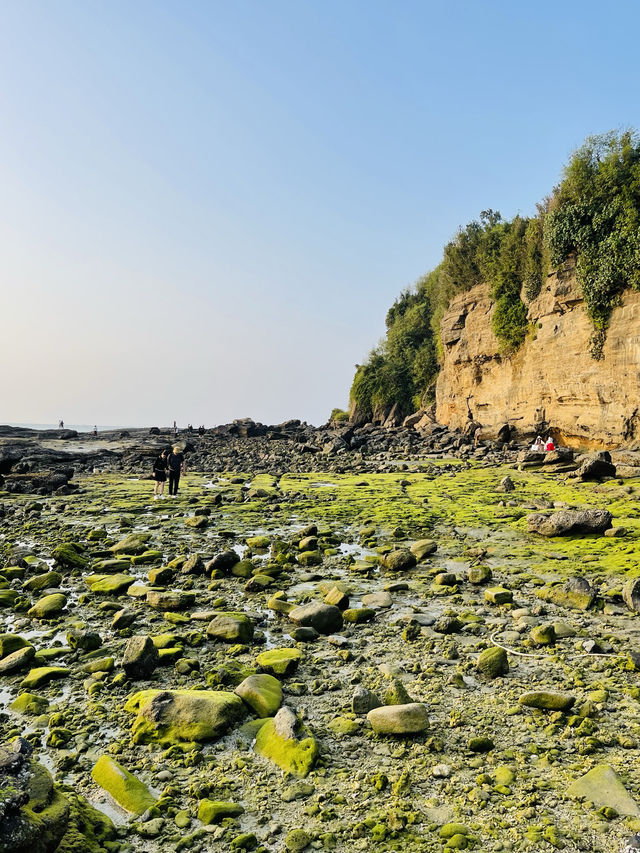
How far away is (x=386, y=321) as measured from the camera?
247 ft

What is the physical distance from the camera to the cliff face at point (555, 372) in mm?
24312

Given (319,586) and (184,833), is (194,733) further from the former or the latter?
(319,586)

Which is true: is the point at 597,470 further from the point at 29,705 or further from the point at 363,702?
the point at 29,705

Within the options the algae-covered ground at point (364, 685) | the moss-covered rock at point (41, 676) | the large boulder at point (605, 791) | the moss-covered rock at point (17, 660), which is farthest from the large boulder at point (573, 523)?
the moss-covered rock at point (17, 660)

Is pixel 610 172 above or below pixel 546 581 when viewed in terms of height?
above

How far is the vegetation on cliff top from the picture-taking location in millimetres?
25781

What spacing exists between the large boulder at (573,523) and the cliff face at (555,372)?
15.8 m

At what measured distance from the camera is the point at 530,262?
1409 inches

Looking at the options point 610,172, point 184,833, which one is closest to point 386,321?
point 610,172

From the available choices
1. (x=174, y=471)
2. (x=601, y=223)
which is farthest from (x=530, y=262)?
(x=174, y=471)

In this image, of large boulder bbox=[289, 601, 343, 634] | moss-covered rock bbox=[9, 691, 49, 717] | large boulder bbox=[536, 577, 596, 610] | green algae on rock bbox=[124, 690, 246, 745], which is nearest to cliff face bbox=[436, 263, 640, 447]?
large boulder bbox=[536, 577, 596, 610]

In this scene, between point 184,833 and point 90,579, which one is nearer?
point 184,833

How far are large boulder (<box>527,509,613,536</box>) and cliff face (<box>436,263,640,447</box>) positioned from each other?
51.8 ft

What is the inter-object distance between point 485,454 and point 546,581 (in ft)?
72.4
